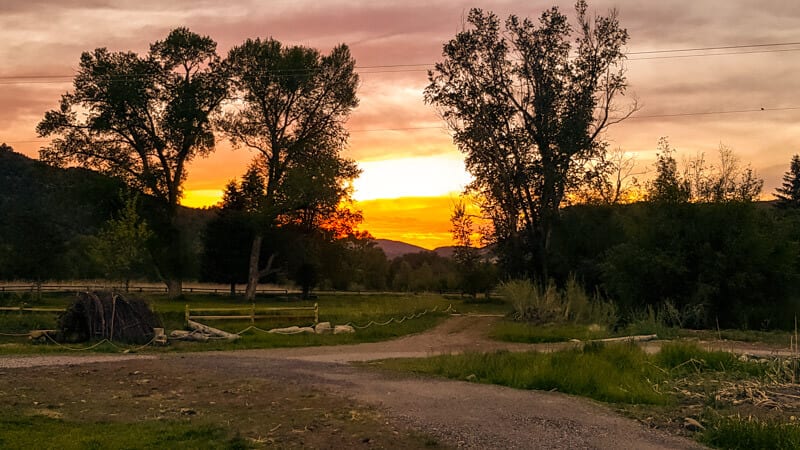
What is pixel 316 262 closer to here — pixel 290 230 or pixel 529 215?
pixel 290 230

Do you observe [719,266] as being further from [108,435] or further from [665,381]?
[108,435]

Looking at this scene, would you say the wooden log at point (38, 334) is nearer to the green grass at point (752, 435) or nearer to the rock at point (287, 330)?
the rock at point (287, 330)

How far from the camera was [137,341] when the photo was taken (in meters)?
21.9

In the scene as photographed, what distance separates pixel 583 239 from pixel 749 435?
1225 inches

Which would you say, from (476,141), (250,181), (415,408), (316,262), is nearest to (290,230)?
(316,262)

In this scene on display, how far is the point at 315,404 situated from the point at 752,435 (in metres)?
6.65

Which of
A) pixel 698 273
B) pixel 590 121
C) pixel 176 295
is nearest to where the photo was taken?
pixel 698 273

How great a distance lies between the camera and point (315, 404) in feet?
36.4

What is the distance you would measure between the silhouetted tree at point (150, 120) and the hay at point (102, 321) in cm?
2498

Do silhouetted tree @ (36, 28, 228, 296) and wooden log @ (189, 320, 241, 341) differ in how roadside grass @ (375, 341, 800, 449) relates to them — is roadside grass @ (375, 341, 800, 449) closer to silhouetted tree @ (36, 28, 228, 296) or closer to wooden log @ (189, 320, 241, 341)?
wooden log @ (189, 320, 241, 341)

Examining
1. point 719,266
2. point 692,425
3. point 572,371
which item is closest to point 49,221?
point 719,266

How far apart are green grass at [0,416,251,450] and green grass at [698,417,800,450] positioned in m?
6.37

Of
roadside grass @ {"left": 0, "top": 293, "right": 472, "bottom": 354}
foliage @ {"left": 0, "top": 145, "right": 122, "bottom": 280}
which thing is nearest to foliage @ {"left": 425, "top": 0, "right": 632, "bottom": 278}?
roadside grass @ {"left": 0, "top": 293, "right": 472, "bottom": 354}

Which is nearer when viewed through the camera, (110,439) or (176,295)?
(110,439)
